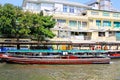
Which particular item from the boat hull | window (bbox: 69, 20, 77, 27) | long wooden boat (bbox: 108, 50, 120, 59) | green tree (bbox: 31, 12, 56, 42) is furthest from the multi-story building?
the boat hull

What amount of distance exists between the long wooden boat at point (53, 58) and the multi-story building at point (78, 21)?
342 inches

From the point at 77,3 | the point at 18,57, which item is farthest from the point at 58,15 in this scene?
the point at 18,57

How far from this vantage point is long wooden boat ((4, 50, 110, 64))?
3278cm

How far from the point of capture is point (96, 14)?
48.2 m

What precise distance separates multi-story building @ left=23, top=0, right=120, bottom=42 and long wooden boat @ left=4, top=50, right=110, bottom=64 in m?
8.70

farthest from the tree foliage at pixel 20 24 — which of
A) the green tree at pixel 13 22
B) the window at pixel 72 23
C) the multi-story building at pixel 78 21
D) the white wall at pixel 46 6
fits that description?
the white wall at pixel 46 6

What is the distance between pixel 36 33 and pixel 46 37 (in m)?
2.24

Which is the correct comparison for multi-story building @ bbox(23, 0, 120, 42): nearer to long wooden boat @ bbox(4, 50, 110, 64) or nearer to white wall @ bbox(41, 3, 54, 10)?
white wall @ bbox(41, 3, 54, 10)

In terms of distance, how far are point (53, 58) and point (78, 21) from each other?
14.7 metres

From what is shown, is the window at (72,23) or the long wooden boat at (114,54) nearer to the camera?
the long wooden boat at (114,54)

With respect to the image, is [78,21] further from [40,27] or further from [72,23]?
[40,27]

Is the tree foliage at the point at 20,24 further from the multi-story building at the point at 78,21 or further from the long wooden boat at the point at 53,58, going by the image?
the multi-story building at the point at 78,21

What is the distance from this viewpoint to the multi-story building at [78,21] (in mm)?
45156

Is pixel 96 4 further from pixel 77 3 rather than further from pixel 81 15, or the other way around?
pixel 81 15
